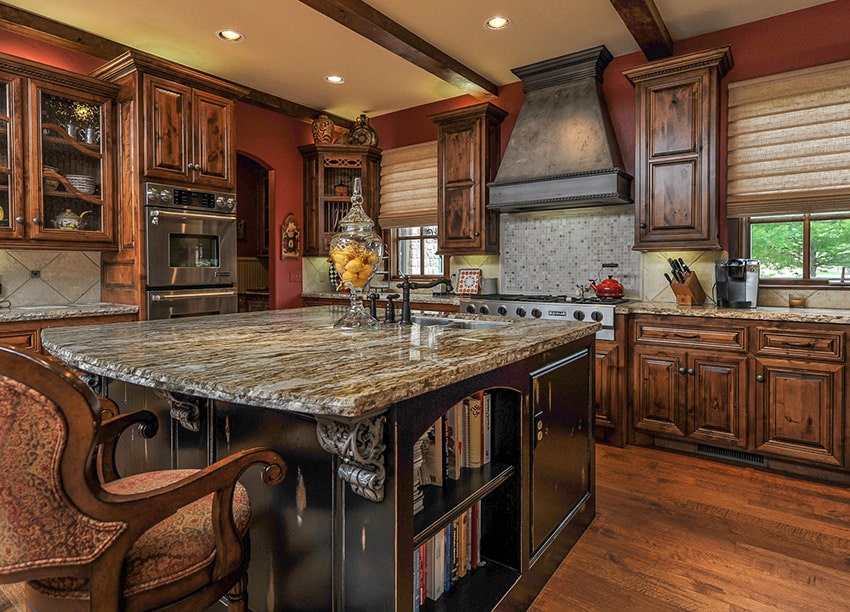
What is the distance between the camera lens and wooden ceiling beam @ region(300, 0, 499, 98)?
10.1 feet

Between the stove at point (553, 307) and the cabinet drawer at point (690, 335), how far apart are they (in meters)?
0.20

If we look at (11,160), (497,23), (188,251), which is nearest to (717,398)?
(497,23)

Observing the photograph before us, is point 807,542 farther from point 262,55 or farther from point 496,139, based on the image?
point 262,55

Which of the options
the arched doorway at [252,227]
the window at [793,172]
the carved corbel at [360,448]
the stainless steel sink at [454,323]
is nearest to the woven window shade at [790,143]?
the window at [793,172]

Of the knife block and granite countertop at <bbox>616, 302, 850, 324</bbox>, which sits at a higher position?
the knife block

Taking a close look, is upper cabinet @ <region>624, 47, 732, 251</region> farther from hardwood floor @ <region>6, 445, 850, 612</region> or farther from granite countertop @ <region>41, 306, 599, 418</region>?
granite countertop @ <region>41, 306, 599, 418</region>

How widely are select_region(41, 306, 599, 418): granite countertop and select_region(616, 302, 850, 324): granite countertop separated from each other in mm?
1327

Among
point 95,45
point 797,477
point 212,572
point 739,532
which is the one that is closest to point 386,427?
point 212,572

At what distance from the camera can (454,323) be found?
7.79 ft

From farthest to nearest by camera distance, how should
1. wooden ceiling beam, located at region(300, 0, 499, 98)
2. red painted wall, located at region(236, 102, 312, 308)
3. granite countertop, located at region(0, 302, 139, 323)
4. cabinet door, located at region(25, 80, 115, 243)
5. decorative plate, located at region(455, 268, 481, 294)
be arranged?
red painted wall, located at region(236, 102, 312, 308) < decorative plate, located at region(455, 268, 481, 294) < cabinet door, located at region(25, 80, 115, 243) < wooden ceiling beam, located at region(300, 0, 499, 98) < granite countertop, located at region(0, 302, 139, 323)

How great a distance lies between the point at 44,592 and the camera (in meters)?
0.95

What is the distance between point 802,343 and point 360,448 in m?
2.77

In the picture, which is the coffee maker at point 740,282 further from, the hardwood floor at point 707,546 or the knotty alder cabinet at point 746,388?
the hardwood floor at point 707,546

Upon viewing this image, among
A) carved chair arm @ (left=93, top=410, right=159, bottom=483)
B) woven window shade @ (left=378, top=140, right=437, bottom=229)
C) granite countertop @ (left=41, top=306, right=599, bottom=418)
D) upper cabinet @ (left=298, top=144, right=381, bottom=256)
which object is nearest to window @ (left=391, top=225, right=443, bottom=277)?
woven window shade @ (left=378, top=140, right=437, bottom=229)
